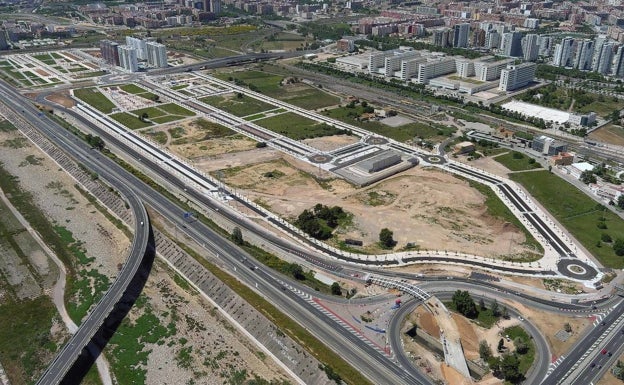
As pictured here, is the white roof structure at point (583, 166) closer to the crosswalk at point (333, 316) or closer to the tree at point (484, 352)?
the tree at point (484, 352)

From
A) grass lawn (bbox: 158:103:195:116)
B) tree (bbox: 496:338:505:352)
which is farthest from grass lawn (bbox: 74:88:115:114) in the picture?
tree (bbox: 496:338:505:352)

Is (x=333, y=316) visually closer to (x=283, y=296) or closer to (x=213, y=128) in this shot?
(x=283, y=296)

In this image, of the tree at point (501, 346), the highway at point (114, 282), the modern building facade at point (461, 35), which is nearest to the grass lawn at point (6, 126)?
the highway at point (114, 282)

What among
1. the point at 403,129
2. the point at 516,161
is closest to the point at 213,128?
the point at 403,129

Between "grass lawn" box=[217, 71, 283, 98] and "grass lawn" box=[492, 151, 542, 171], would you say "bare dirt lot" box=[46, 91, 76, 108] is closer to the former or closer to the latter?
"grass lawn" box=[217, 71, 283, 98]

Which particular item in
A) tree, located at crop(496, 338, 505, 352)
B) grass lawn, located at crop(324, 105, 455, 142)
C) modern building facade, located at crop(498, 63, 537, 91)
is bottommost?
tree, located at crop(496, 338, 505, 352)
